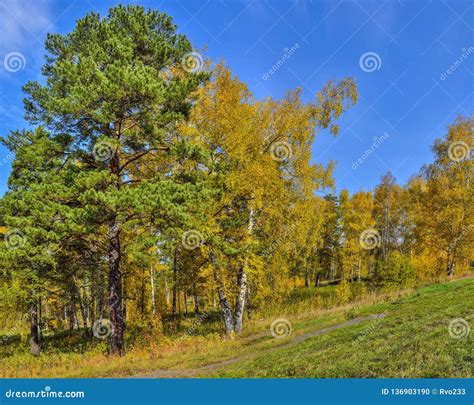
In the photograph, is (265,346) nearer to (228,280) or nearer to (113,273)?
(228,280)

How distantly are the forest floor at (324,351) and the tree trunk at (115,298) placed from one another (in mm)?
589

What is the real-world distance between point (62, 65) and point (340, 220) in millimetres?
40002

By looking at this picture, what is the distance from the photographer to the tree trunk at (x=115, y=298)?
47.6 ft

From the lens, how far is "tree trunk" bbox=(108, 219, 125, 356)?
14523mm

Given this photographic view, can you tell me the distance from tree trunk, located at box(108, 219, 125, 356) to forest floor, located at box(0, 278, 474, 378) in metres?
0.59

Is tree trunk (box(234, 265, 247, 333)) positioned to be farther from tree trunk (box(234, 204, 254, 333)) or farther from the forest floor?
the forest floor

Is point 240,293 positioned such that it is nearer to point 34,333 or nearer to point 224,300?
point 224,300

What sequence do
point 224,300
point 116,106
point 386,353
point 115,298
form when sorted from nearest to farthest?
point 386,353
point 116,106
point 115,298
point 224,300

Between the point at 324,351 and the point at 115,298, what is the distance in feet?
29.0

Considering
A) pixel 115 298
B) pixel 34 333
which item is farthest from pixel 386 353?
pixel 34 333

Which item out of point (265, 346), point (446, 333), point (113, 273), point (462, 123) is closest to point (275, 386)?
point (446, 333)

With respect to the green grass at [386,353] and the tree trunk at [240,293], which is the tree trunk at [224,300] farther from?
the green grass at [386,353]

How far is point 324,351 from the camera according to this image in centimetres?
989

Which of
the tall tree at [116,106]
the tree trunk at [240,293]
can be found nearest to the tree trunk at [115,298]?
the tall tree at [116,106]
